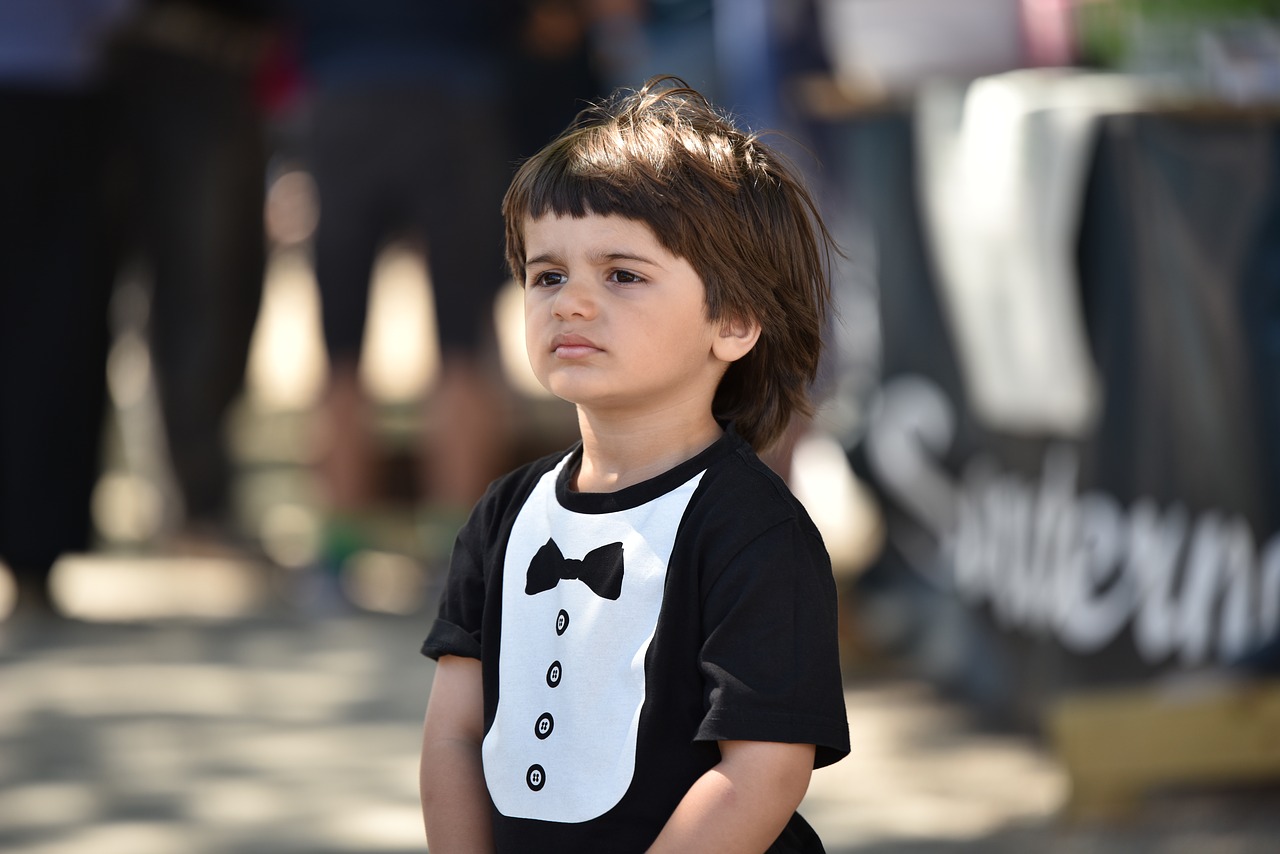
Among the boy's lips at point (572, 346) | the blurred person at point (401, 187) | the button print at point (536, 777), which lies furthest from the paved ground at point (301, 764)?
the boy's lips at point (572, 346)

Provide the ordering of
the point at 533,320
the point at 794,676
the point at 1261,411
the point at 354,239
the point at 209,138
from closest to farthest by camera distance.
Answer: the point at 794,676, the point at 533,320, the point at 1261,411, the point at 354,239, the point at 209,138

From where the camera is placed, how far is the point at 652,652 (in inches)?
51.7

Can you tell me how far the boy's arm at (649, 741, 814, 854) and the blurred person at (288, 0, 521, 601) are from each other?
299cm

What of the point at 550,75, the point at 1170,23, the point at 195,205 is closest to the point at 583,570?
the point at 1170,23

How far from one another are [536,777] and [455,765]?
0.39 ft

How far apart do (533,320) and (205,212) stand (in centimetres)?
333

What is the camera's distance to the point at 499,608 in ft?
4.73

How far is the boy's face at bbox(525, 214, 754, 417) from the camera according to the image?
1.35 metres

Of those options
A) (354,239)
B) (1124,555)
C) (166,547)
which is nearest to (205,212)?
(354,239)

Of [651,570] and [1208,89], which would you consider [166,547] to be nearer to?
[1208,89]

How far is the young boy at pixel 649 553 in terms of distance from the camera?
50.7 inches

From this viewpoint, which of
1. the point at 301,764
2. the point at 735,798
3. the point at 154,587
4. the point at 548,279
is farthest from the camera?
the point at 154,587

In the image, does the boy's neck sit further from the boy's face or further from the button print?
the button print

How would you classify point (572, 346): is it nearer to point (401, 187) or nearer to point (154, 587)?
point (401, 187)
